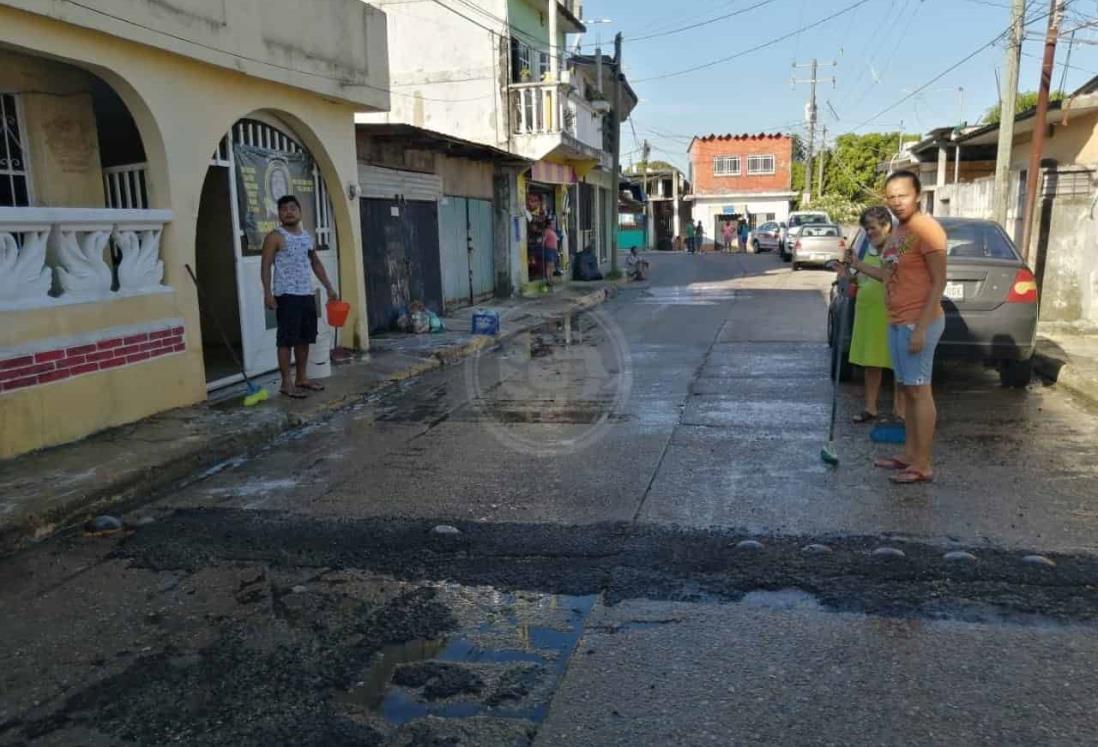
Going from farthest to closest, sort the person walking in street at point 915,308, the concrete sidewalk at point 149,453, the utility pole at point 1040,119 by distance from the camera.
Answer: the utility pole at point 1040,119
the person walking in street at point 915,308
the concrete sidewalk at point 149,453

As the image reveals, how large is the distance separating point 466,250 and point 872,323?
39.5 ft

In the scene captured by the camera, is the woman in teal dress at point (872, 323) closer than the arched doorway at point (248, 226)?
Yes

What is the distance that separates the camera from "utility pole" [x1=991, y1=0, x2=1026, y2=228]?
14.2m

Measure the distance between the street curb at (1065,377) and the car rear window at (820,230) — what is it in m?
21.2

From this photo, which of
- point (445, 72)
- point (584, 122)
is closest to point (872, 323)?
point (445, 72)

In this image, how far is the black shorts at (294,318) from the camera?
822 centimetres

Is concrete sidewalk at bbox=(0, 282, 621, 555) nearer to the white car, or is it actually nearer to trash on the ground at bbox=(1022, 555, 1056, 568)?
trash on the ground at bbox=(1022, 555, 1056, 568)

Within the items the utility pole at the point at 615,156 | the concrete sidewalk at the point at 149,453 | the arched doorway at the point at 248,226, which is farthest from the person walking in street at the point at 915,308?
the utility pole at the point at 615,156

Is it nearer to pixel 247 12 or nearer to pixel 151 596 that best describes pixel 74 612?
pixel 151 596

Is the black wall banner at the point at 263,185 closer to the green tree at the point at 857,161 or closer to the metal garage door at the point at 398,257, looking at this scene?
the metal garage door at the point at 398,257

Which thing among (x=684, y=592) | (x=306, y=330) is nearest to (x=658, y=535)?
(x=684, y=592)

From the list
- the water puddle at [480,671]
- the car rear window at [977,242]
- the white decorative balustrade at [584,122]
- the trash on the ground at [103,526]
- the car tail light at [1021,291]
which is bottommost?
the trash on the ground at [103,526]

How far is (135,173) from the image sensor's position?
805 cm

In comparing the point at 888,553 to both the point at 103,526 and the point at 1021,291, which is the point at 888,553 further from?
the point at 1021,291
